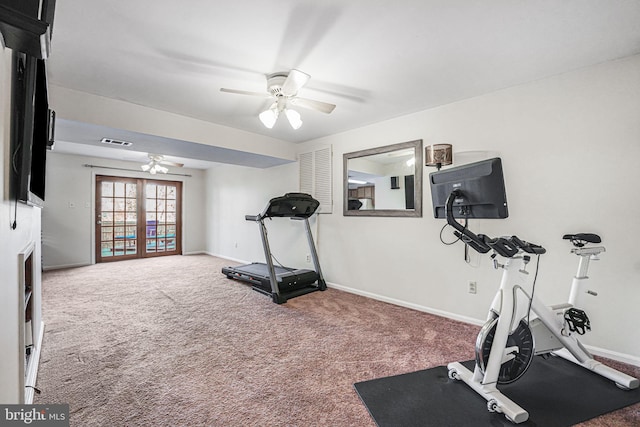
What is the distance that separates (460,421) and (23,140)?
8.06 ft

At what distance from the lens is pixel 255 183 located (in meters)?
5.97

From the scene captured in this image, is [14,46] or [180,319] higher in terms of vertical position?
[14,46]

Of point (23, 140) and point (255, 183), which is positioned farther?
point (255, 183)

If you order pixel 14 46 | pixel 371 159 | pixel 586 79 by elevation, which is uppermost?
pixel 586 79

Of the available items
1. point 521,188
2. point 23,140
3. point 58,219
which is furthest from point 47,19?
point 58,219

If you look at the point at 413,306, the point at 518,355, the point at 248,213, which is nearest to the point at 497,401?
the point at 518,355

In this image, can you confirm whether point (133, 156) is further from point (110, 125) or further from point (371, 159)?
point (371, 159)

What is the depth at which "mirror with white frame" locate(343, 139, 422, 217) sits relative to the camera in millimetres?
3326

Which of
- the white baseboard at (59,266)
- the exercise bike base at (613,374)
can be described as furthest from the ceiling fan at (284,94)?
the white baseboard at (59,266)

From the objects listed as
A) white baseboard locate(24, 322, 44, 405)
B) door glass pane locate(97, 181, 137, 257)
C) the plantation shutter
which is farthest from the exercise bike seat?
door glass pane locate(97, 181, 137, 257)

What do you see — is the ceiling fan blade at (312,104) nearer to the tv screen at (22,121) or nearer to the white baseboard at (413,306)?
the tv screen at (22,121)

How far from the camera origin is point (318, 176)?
14.6 feet

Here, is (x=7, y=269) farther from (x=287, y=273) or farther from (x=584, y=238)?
(x=287, y=273)

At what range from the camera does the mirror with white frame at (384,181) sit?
333 cm
